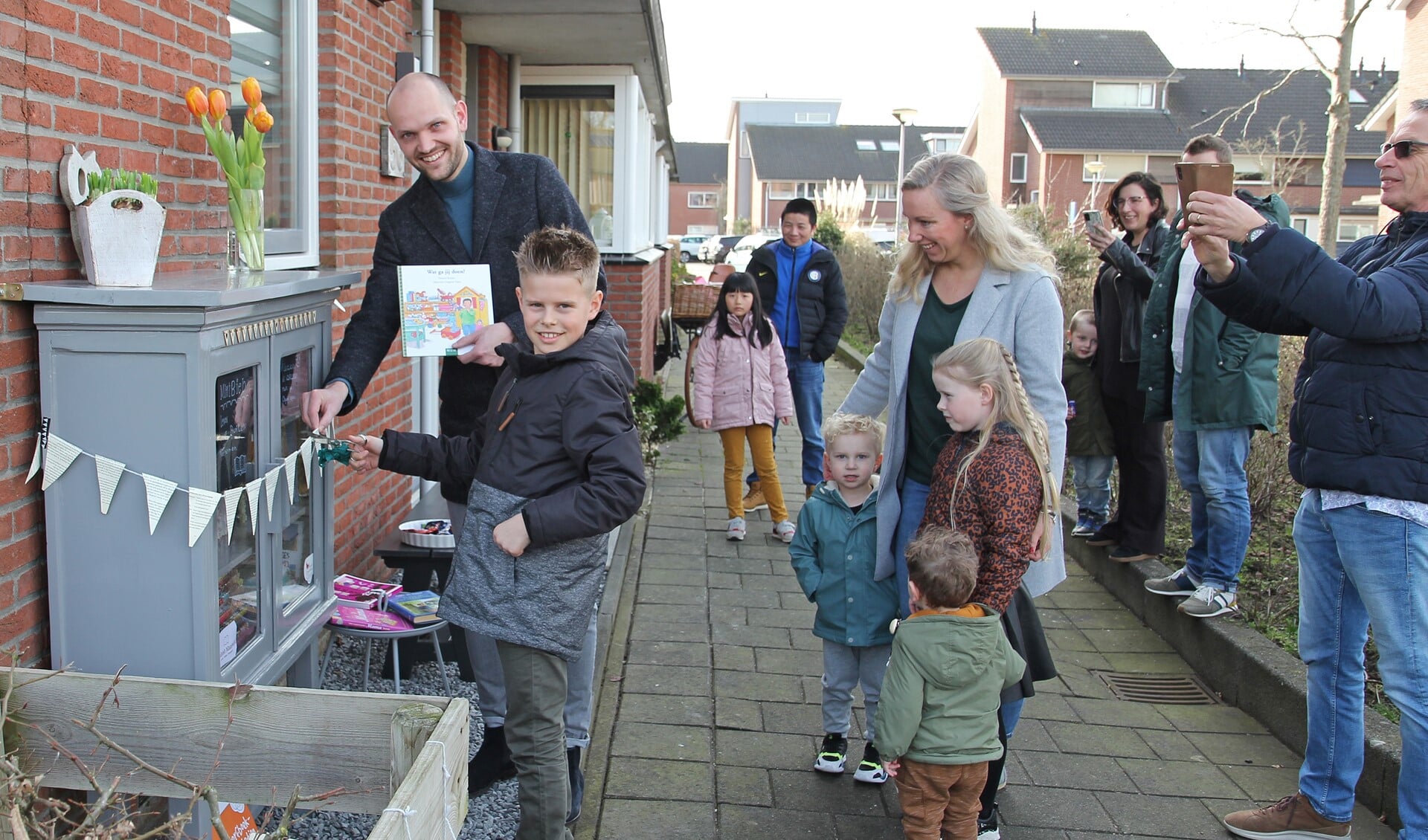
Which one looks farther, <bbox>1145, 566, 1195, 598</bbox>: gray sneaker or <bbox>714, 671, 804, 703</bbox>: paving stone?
<bbox>1145, 566, 1195, 598</bbox>: gray sneaker

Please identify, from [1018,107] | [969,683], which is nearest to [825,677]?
[969,683]

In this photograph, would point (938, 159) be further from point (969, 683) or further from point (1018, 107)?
point (1018, 107)

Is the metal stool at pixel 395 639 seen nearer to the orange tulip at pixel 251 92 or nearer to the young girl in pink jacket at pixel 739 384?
the orange tulip at pixel 251 92

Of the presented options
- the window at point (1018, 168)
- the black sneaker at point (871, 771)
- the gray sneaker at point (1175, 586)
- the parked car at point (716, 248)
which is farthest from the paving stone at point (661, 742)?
the window at point (1018, 168)

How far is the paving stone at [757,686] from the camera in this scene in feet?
15.8

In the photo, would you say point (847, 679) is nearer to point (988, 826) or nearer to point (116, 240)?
point (988, 826)

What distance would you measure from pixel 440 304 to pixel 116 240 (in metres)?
1.05

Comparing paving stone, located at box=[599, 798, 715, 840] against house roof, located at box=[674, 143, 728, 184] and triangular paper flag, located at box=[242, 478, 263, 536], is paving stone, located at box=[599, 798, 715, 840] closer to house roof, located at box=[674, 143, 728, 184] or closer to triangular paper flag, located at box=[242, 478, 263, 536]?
triangular paper flag, located at box=[242, 478, 263, 536]

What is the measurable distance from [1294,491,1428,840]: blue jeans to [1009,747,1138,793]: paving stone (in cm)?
65

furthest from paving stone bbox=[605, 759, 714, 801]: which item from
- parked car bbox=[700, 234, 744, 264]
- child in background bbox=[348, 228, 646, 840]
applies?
parked car bbox=[700, 234, 744, 264]

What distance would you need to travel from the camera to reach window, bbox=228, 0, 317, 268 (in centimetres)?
466

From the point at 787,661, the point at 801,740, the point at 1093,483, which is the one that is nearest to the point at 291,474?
the point at 801,740

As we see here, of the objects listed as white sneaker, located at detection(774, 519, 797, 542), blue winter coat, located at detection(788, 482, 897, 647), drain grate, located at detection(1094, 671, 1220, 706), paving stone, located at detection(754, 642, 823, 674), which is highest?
blue winter coat, located at detection(788, 482, 897, 647)

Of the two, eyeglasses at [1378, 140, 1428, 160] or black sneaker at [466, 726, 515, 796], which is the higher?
eyeglasses at [1378, 140, 1428, 160]
